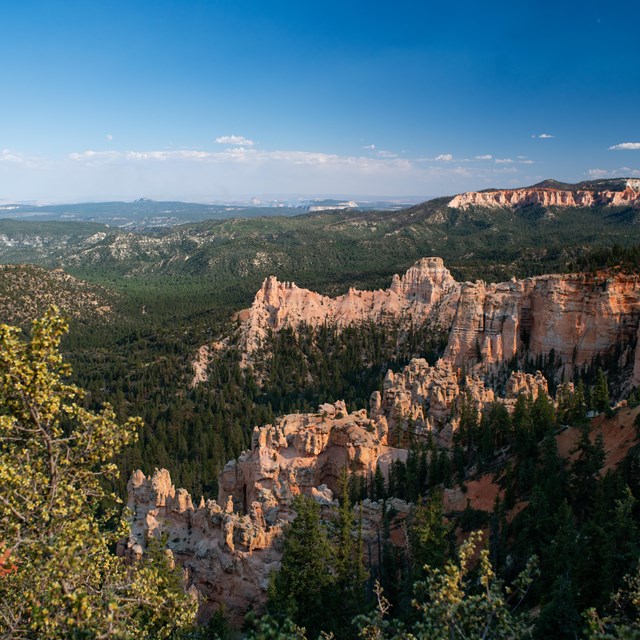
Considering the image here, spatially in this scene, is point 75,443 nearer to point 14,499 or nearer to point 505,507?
point 14,499

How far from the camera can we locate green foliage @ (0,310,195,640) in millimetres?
9195

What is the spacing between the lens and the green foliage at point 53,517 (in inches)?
362

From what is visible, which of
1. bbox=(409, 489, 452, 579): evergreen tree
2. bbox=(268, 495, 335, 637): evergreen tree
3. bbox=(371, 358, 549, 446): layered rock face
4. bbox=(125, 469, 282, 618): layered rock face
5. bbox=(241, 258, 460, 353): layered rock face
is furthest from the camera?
bbox=(241, 258, 460, 353): layered rock face

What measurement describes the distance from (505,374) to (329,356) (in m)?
34.8

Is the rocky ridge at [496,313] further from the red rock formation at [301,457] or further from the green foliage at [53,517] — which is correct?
the green foliage at [53,517]

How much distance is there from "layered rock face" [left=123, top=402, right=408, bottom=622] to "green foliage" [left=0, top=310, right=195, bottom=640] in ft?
34.3

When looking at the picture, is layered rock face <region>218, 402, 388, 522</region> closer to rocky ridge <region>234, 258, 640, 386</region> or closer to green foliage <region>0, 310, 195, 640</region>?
green foliage <region>0, 310, 195, 640</region>

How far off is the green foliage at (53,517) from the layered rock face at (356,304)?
85888mm

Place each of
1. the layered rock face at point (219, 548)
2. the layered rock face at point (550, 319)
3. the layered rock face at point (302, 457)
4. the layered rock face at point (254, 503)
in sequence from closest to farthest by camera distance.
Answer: the layered rock face at point (219, 548), the layered rock face at point (254, 503), the layered rock face at point (302, 457), the layered rock face at point (550, 319)

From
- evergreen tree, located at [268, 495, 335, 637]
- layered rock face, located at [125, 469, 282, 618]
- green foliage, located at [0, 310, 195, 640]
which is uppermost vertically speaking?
green foliage, located at [0, 310, 195, 640]

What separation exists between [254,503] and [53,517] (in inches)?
889

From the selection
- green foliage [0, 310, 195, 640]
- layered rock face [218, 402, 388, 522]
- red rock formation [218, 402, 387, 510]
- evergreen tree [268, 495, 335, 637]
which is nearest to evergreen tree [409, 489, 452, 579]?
evergreen tree [268, 495, 335, 637]

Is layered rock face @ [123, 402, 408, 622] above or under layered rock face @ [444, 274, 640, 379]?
under

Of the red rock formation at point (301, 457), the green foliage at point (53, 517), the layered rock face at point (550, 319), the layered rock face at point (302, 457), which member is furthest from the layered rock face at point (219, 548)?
the layered rock face at point (550, 319)
